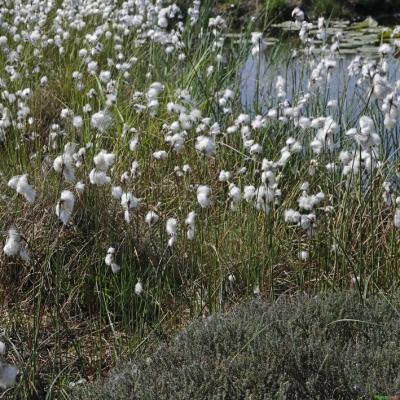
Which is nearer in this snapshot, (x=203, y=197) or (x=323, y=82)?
(x=203, y=197)

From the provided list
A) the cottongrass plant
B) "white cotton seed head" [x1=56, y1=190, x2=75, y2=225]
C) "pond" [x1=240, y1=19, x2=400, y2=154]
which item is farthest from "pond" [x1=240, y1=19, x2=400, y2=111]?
"white cotton seed head" [x1=56, y1=190, x2=75, y2=225]

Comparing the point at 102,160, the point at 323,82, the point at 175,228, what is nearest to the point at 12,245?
the point at 102,160

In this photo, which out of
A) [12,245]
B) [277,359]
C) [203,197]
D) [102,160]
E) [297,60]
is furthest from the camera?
[297,60]

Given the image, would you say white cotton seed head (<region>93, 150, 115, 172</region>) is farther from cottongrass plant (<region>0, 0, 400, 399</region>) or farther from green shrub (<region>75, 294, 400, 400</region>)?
green shrub (<region>75, 294, 400, 400</region>)

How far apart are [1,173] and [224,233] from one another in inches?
51.7

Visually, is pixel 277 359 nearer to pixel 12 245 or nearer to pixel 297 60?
pixel 12 245

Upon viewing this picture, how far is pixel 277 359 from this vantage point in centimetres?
245

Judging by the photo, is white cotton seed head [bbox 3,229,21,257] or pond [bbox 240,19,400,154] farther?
pond [bbox 240,19,400,154]

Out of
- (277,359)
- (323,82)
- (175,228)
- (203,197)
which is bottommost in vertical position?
(277,359)

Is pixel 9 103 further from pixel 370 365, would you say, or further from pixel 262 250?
pixel 370 365

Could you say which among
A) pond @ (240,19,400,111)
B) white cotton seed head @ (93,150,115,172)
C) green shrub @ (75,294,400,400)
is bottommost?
green shrub @ (75,294,400,400)

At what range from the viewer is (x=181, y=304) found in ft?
10.9

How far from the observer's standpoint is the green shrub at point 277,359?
93.1 inches

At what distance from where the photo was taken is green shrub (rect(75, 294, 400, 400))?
2365 millimetres
